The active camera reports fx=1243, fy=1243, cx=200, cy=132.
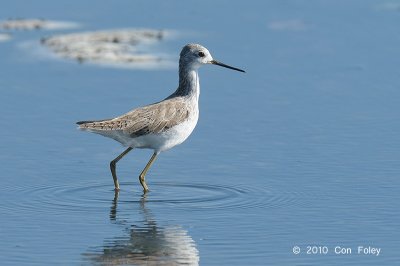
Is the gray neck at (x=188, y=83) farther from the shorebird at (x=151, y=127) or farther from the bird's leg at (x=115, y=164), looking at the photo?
the bird's leg at (x=115, y=164)

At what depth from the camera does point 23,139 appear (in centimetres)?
1589

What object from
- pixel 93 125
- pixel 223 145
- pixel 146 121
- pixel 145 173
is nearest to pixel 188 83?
pixel 146 121

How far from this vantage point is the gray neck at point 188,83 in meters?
15.1

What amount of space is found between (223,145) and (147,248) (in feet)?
13.6

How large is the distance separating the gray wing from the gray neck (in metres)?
0.39

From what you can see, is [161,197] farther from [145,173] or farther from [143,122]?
[143,122]

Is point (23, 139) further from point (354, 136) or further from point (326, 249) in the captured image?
point (326, 249)

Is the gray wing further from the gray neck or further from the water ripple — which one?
the water ripple

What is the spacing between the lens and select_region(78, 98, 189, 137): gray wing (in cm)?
1420

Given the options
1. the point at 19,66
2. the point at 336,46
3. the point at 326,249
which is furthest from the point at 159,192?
the point at 336,46

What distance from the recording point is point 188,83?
15133 mm

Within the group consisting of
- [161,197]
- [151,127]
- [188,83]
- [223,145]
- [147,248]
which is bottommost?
[147,248]

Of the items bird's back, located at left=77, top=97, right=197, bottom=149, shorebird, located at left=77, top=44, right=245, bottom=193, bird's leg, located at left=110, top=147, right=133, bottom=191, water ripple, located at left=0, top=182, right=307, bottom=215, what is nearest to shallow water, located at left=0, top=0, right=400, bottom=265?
water ripple, located at left=0, top=182, right=307, bottom=215

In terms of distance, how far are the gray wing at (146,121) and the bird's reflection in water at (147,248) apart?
5.32 ft
